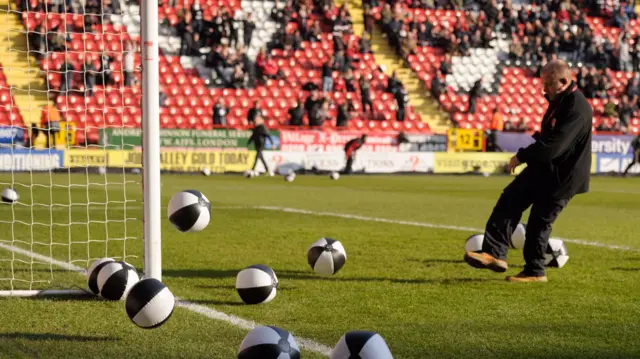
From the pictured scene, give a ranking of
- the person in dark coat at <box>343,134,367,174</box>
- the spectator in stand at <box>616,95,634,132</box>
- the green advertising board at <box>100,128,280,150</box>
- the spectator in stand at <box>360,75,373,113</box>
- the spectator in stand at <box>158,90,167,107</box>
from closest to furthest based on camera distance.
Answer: the green advertising board at <box>100,128,280,150</box> < the person in dark coat at <box>343,134,367,174</box> < the spectator in stand at <box>158,90,167,107</box> < the spectator in stand at <box>360,75,373,113</box> < the spectator in stand at <box>616,95,634,132</box>

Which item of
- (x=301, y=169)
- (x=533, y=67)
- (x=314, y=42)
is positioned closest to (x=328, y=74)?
(x=314, y=42)

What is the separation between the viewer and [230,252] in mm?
9953

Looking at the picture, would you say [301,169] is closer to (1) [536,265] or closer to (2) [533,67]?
(2) [533,67]

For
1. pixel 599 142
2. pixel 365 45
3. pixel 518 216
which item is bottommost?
pixel 599 142

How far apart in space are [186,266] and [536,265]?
3.26m

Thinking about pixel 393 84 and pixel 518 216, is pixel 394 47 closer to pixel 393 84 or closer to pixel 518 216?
pixel 393 84

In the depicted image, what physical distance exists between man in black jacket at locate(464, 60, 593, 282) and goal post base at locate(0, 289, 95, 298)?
3.18 m

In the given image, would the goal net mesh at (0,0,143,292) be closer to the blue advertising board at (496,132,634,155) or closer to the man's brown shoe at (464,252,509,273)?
the man's brown shoe at (464,252,509,273)

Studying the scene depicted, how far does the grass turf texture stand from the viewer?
5332mm

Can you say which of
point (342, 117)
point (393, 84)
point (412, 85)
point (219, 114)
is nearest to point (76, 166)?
point (219, 114)

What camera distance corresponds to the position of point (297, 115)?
33.3m

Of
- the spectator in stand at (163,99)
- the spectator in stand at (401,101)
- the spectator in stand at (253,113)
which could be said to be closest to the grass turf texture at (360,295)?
the spectator in stand at (253,113)

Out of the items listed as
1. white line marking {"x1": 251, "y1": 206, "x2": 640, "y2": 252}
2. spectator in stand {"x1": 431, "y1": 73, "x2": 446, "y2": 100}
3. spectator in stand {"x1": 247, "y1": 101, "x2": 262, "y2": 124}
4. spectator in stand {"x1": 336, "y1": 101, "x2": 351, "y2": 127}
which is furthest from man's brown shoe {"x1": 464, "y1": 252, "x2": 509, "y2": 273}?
spectator in stand {"x1": 431, "y1": 73, "x2": 446, "y2": 100}

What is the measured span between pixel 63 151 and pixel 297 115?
27.8ft
